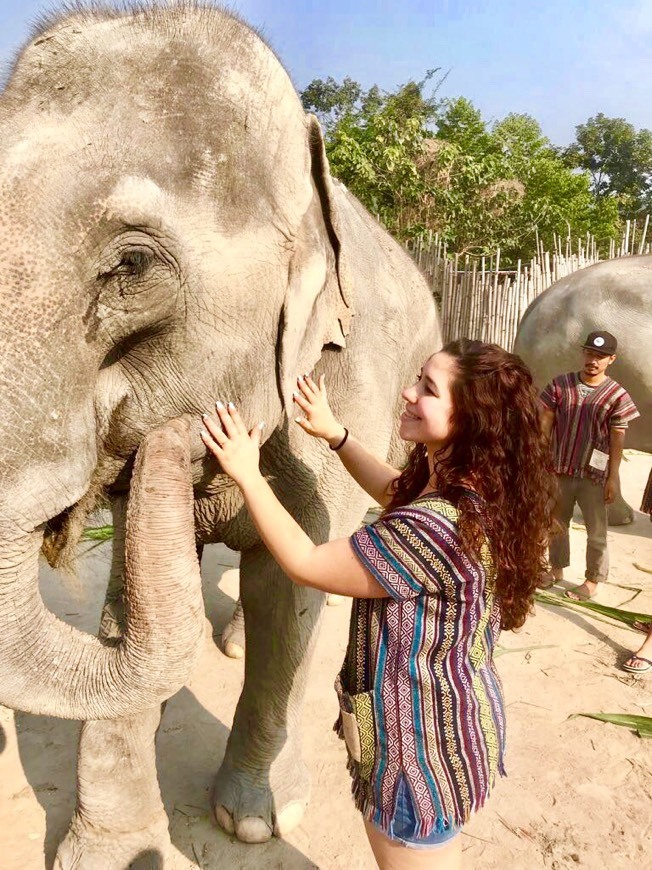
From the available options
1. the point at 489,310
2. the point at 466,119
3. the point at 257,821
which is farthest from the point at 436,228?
the point at 257,821

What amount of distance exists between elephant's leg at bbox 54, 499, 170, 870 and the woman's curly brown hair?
3.21ft

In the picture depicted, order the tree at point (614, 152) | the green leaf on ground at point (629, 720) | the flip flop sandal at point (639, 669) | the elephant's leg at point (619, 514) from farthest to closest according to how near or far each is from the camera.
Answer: the tree at point (614, 152)
the elephant's leg at point (619, 514)
the flip flop sandal at point (639, 669)
the green leaf on ground at point (629, 720)

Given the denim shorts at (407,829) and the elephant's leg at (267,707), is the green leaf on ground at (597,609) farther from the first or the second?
the denim shorts at (407,829)

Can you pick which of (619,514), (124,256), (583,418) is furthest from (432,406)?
(619,514)

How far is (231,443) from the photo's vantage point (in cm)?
133

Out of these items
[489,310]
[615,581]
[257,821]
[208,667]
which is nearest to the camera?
[257,821]

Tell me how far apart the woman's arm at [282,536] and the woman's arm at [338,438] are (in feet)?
0.82

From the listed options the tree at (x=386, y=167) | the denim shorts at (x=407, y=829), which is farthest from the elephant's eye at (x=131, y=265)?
the tree at (x=386, y=167)

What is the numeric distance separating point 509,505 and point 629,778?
6.05 feet

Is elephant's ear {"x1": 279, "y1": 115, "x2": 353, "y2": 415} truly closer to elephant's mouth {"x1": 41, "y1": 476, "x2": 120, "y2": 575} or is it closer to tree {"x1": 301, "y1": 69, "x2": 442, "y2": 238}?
elephant's mouth {"x1": 41, "y1": 476, "x2": 120, "y2": 575}

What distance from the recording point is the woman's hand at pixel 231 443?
1.31 metres

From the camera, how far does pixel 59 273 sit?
1.02 meters

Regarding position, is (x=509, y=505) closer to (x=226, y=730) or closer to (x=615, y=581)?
(x=226, y=730)

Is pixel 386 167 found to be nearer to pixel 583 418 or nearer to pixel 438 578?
pixel 583 418
